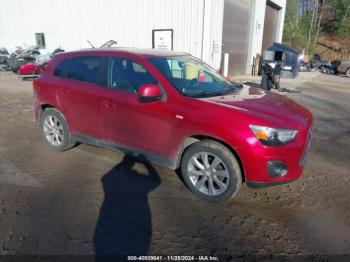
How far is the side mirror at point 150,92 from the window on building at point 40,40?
18416 mm

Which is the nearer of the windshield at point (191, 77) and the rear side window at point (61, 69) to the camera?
the windshield at point (191, 77)

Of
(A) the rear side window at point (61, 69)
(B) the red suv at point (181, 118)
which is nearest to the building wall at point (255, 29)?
(B) the red suv at point (181, 118)

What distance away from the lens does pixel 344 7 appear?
46.6 m

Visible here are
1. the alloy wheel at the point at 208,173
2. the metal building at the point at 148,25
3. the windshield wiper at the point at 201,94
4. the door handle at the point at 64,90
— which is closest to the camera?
the alloy wheel at the point at 208,173

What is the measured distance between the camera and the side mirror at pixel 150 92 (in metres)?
3.59

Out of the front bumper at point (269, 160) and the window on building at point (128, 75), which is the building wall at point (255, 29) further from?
the front bumper at point (269, 160)

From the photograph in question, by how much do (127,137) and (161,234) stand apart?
5.09ft

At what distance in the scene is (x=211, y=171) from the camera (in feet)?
11.7

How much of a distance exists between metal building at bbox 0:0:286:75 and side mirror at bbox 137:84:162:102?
10993mm

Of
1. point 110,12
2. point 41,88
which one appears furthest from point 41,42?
point 41,88

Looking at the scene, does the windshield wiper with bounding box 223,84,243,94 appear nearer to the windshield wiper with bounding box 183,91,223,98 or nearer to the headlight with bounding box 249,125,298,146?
the windshield wiper with bounding box 183,91,223,98

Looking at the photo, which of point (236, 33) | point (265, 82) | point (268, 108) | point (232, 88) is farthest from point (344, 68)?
point (268, 108)

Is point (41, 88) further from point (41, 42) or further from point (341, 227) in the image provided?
point (41, 42)

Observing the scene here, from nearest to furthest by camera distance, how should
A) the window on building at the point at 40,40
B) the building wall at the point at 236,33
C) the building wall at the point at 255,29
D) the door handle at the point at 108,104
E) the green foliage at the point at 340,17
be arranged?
the door handle at the point at 108,104, the building wall at the point at 236,33, the building wall at the point at 255,29, the window on building at the point at 40,40, the green foliage at the point at 340,17
